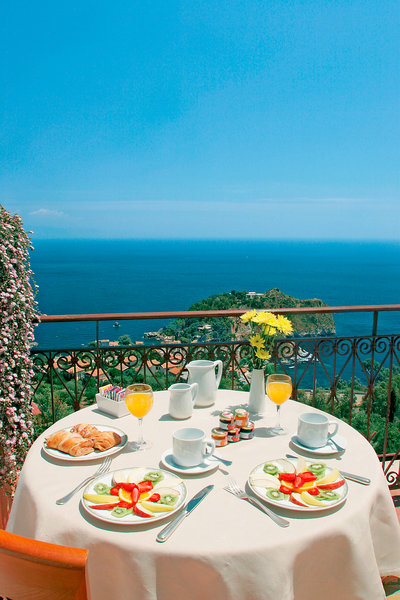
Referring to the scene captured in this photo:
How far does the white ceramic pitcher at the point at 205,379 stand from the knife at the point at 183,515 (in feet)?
1.89

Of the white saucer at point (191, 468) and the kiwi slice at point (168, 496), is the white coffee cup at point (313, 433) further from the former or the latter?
the kiwi slice at point (168, 496)

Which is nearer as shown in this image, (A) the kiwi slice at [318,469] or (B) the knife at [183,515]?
(B) the knife at [183,515]

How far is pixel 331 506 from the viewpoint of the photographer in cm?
97

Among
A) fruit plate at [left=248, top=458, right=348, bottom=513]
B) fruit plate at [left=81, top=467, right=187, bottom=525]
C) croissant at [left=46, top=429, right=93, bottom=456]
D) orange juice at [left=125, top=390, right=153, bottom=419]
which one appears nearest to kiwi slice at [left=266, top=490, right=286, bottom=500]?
fruit plate at [left=248, top=458, right=348, bottom=513]

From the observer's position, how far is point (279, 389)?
4.58ft

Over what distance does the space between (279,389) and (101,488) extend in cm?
67

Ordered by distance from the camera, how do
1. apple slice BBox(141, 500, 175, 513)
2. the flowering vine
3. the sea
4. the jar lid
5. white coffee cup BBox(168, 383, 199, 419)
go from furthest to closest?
the sea < the flowering vine < white coffee cup BBox(168, 383, 199, 419) < the jar lid < apple slice BBox(141, 500, 175, 513)

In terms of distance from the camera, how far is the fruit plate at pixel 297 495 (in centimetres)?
97

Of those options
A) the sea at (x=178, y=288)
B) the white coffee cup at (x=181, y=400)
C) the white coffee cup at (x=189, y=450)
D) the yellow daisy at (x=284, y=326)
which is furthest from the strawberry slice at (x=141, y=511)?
the sea at (x=178, y=288)

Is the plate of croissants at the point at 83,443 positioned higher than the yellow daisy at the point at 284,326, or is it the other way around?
the yellow daisy at the point at 284,326

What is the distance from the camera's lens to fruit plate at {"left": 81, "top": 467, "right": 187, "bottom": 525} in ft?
3.01

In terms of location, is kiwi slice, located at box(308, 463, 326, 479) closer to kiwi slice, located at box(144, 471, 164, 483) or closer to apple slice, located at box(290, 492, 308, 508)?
apple slice, located at box(290, 492, 308, 508)

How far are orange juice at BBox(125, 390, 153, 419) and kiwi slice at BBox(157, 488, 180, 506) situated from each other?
1.05 ft

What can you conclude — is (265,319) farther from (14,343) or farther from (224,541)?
(14,343)
